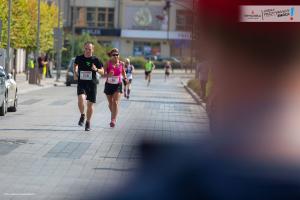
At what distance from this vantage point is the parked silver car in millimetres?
22480

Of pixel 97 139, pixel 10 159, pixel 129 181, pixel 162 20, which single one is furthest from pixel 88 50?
pixel 162 20

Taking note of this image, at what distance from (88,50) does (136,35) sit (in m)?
89.9

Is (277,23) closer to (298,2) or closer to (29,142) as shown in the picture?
(298,2)

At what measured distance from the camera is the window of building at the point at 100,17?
362 feet

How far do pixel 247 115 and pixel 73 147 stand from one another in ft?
12.9

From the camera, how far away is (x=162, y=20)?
354ft

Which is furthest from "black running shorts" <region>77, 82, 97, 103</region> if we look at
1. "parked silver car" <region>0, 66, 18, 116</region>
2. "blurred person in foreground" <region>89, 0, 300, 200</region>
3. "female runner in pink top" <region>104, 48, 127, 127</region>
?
"blurred person in foreground" <region>89, 0, 300, 200</region>

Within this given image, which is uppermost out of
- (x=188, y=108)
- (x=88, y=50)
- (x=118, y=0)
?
(x=118, y=0)

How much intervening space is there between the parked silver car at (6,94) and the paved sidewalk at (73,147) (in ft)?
1.08

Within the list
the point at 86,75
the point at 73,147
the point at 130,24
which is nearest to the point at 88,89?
the point at 86,75

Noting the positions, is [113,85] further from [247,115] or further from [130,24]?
[130,24]

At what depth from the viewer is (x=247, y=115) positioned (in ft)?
40.6

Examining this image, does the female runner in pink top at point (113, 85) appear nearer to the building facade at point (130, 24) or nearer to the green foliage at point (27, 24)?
the green foliage at point (27, 24)

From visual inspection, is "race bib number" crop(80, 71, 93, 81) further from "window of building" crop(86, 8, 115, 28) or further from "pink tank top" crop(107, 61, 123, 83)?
"window of building" crop(86, 8, 115, 28)
